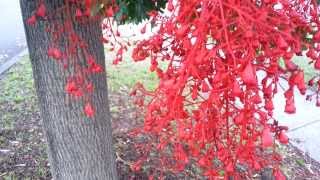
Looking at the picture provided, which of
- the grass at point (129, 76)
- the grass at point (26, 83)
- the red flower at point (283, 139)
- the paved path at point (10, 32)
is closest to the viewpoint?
the red flower at point (283, 139)

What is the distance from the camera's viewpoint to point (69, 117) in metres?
2.14

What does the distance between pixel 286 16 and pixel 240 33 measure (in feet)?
0.61

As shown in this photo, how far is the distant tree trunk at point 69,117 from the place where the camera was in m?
1.95

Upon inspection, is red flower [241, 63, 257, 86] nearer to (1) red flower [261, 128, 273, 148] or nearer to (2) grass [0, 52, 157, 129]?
(1) red flower [261, 128, 273, 148]

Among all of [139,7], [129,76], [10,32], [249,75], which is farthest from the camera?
[10,32]

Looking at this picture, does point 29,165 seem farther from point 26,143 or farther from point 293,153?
point 293,153

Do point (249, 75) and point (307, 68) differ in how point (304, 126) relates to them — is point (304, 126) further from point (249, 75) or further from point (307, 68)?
point (249, 75)

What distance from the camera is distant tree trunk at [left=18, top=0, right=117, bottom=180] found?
195 centimetres

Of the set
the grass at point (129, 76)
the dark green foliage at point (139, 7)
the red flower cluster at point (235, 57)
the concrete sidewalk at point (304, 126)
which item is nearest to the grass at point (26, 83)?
the grass at point (129, 76)

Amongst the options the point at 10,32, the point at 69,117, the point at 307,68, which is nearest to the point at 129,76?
the point at 307,68

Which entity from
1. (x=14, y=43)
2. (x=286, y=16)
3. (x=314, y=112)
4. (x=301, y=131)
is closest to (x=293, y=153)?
(x=301, y=131)

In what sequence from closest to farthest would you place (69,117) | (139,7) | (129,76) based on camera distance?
(139,7) < (69,117) < (129,76)

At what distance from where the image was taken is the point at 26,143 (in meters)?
3.46

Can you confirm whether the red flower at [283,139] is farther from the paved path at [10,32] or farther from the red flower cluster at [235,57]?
the paved path at [10,32]
